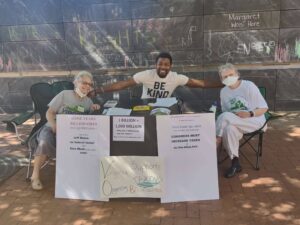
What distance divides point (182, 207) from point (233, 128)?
1062mm

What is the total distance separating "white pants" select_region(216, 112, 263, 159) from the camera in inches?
153

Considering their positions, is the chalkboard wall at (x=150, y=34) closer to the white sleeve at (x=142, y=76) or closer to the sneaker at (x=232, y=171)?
the white sleeve at (x=142, y=76)

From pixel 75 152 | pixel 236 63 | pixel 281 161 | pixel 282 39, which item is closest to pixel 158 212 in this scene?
pixel 75 152

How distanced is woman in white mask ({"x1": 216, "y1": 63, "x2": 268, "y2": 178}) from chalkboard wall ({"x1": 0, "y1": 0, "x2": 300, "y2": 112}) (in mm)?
2498

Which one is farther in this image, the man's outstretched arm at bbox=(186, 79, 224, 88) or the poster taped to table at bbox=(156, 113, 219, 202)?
the man's outstretched arm at bbox=(186, 79, 224, 88)

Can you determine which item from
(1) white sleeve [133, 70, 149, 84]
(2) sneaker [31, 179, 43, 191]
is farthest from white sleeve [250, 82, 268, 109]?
(2) sneaker [31, 179, 43, 191]

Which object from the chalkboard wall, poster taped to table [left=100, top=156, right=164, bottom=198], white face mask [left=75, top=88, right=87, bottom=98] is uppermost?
the chalkboard wall

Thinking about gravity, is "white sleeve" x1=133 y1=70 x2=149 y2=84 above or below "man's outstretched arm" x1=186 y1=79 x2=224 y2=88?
above

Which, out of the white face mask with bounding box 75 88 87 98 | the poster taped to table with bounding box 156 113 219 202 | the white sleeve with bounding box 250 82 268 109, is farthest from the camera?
the white sleeve with bounding box 250 82 268 109

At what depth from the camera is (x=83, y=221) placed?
3270 mm

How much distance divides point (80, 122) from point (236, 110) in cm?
175

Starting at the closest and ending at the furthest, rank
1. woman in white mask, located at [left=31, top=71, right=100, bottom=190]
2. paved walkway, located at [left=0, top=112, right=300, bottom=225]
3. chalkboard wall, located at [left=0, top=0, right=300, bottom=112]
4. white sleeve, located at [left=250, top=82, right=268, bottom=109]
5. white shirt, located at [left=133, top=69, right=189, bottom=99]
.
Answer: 1. paved walkway, located at [left=0, top=112, right=300, bottom=225]
2. woman in white mask, located at [left=31, top=71, right=100, bottom=190]
3. white sleeve, located at [left=250, top=82, right=268, bottom=109]
4. white shirt, located at [left=133, top=69, right=189, bottom=99]
5. chalkboard wall, located at [left=0, top=0, right=300, bottom=112]

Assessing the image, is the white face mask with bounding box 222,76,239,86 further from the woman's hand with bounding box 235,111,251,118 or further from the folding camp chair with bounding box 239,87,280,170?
the folding camp chair with bounding box 239,87,280,170

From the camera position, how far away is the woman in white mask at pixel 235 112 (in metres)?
3.92
